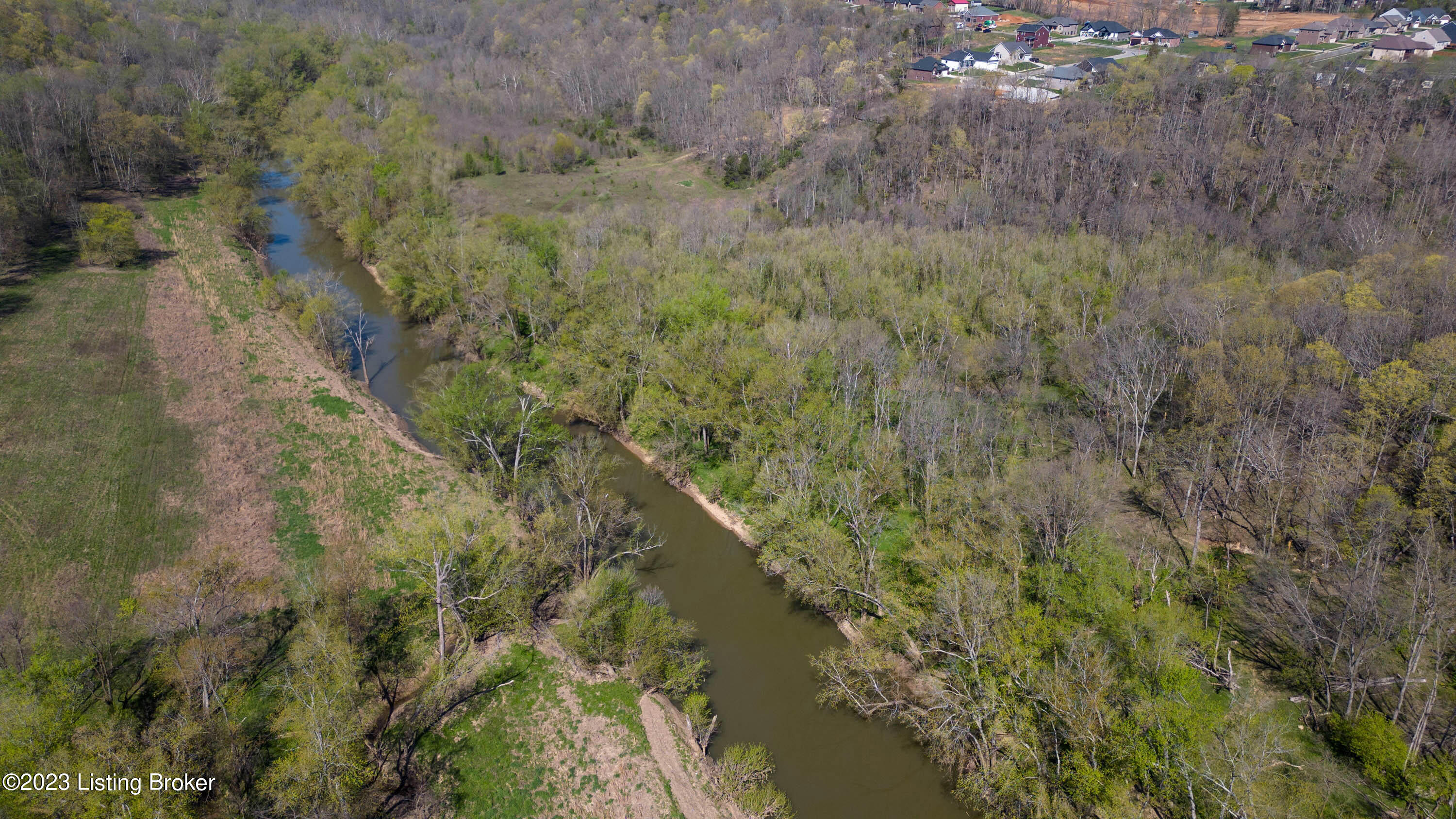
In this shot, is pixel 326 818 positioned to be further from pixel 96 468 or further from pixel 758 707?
pixel 96 468

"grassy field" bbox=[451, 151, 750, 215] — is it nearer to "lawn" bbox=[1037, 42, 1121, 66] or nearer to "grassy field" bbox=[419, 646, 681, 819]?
"grassy field" bbox=[419, 646, 681, 819]

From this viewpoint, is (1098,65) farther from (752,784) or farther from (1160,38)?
(752,784)

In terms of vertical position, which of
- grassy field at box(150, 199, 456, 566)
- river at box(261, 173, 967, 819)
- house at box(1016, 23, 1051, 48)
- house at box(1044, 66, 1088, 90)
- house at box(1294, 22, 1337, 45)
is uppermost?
house at box(1016, 23, 1051, 48)

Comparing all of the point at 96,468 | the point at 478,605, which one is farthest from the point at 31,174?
the point at 478,605

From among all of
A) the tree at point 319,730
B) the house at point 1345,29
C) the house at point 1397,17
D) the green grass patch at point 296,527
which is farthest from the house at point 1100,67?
the tree at point 319,730

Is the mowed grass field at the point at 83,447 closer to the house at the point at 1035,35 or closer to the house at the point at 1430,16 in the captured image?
the house at the point at 1035,35

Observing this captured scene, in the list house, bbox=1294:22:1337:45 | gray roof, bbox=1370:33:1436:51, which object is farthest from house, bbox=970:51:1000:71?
gray roof, bbox=1370:33:1436:51
